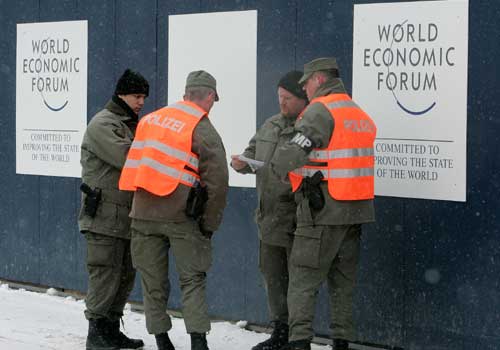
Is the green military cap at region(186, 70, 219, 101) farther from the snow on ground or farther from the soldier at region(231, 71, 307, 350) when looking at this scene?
the snow on ground

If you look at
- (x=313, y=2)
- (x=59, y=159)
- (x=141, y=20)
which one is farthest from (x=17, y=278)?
(x=313, y=2)

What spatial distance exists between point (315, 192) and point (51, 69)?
12.1 feet

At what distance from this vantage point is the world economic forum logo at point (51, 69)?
8719 millimetres

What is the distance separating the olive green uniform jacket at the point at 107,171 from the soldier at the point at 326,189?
117cm

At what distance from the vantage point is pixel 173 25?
7902 millimetres

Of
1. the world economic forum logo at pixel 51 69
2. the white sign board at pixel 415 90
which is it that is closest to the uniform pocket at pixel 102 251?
the white sign board at pixel 415 90

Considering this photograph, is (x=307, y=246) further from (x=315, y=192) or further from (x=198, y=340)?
(x=198, y=340)

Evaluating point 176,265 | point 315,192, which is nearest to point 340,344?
point 315,192

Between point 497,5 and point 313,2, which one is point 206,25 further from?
point 497,5

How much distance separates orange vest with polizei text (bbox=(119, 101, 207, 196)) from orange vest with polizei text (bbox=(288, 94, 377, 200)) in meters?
0.70

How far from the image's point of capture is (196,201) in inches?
241

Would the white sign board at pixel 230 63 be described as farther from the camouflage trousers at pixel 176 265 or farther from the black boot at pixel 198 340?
the black boot at pixel 198 340

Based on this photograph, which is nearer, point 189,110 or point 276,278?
point 189,110

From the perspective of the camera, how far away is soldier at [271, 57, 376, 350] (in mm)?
6035
